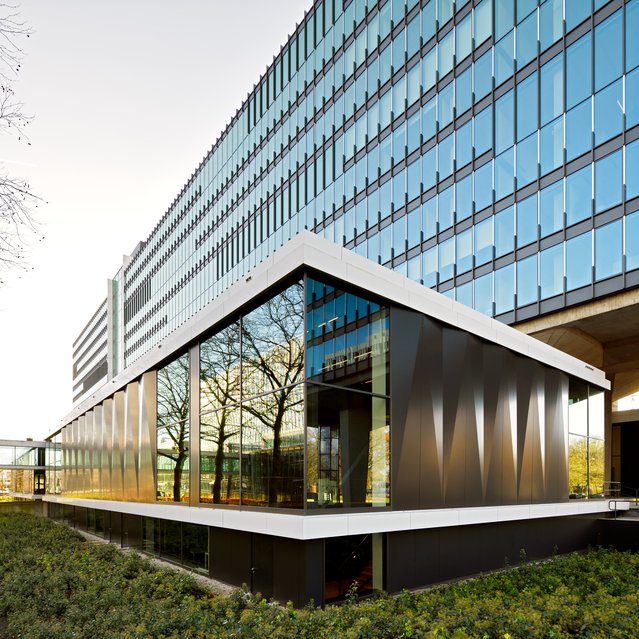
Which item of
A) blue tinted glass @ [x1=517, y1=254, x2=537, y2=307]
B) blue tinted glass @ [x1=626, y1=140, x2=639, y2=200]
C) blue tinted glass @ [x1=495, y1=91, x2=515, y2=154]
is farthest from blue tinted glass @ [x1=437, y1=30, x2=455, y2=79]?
blue tinted glass @ [x1=626, y1=140, x2=639, y2=200]

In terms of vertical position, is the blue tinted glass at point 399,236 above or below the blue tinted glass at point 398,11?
below

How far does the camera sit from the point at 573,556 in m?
19.8

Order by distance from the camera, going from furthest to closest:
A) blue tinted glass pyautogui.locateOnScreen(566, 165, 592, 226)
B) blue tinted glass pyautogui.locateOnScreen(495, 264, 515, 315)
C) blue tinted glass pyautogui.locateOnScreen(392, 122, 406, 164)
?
blue tinted glass pyautogui.locateOnScreen(392, 122, 406, 164) < blue tinted glass pyautogui.locateOnScreen(495, 264, 515, 315) < blue tinted glass pyautogui.locateOnScreen(566, 165, 592, 226)

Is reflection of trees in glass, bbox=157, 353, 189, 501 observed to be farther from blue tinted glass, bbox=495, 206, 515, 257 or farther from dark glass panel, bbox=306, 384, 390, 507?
blue tinted glass, bbox=495, 206, 515, 257

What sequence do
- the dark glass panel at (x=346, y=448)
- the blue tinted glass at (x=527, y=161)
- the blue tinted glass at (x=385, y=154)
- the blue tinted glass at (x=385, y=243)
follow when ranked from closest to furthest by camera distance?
1. the dark glass panel at (x=346, y=448)
2. the blue tinted glass at (x=527, y=161)
3. the blue tinted glass at (x=385, y=154)
4. the blue tinted glass at (x=385, y=243)

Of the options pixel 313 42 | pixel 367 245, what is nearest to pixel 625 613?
pixel 367 245

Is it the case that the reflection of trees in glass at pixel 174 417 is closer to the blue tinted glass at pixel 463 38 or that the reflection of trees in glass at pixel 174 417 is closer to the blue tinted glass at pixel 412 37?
the blue tinted glass at pixel 463 38

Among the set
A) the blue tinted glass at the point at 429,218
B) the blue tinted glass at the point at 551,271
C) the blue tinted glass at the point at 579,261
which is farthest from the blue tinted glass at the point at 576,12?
the blue tinted glass at the point at 429,218

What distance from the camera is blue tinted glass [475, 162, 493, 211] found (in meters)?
32.0

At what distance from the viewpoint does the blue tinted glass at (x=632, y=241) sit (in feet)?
82.5

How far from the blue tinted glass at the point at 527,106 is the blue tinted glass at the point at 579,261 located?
588cm

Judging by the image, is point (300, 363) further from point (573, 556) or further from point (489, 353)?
point (573, 556)

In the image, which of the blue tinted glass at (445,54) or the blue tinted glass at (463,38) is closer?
the blue tinted glass at (463,38)

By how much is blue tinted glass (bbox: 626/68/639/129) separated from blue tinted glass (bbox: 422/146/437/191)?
11.5m
